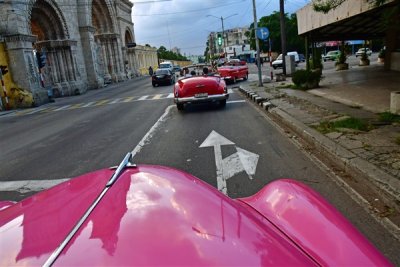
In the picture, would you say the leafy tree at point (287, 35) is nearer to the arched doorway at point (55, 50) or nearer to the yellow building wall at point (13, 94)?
the arched doorway at point (55, 50)

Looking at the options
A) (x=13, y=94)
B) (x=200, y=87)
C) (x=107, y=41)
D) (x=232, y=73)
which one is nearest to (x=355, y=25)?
(x=232, y=73)

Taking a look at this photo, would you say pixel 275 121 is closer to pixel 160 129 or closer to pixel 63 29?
pixel 160 129

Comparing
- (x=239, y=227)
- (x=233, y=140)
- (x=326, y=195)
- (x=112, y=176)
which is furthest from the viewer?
(x=233, y=140)

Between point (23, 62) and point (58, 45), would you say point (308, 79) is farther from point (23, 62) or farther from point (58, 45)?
point (58, 45)

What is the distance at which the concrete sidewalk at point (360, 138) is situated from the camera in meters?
3.93

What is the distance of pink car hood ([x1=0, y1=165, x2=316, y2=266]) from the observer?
4.51ft

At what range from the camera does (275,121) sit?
9375 mm

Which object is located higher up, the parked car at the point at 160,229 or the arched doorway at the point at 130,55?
the arched doorway at the point at 130,55

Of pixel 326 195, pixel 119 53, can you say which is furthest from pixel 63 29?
pixel 326 195

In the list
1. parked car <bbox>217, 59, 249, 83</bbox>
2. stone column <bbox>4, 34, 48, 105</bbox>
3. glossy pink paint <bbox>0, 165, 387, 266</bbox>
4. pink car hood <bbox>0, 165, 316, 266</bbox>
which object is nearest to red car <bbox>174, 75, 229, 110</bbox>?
glossy pink paint <bbox>0, 165, 387, 266</bbox>

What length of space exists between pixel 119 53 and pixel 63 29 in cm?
1617

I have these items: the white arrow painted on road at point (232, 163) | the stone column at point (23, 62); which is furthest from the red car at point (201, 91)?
the stone column at point (23, 62)

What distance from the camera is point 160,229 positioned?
1540 millimetres

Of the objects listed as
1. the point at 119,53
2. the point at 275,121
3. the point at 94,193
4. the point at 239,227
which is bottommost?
the point at 275,121
